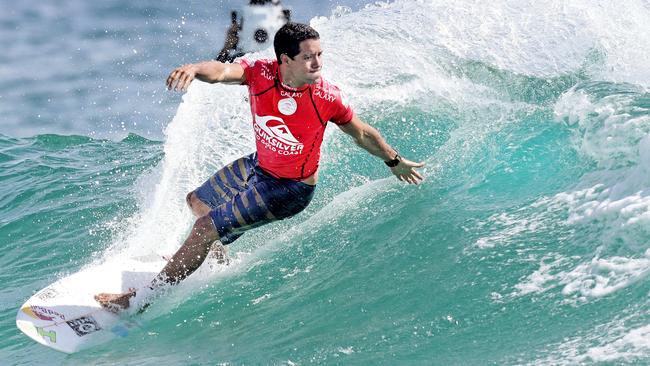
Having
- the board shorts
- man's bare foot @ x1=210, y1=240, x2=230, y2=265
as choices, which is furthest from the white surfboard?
the board shorts

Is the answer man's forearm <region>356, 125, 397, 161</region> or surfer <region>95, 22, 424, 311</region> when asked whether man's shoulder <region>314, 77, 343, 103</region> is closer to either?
surfer <region>95, 22, 424, 311</region>

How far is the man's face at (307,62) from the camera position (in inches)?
200

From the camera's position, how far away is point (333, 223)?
7.12 m

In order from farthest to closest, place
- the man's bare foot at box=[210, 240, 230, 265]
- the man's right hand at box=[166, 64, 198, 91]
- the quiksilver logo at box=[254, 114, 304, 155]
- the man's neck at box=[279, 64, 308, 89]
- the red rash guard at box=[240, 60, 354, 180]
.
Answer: the man's bare foot at box=[210, 240, 230, 265] < the quiksilver logo at box=[254, 114, 304, 155] < the red rash guard at box=[240, 60, 354, 180] < the man's neck at box=[279, 64, 308, 89] < the man's right hand at box=[166, 64, 198, 91]

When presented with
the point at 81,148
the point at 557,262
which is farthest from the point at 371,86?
the point at 81,148

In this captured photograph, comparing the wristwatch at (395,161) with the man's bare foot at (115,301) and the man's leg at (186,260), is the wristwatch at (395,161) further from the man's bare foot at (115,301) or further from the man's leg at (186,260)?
the man's bare foot at (115,301)

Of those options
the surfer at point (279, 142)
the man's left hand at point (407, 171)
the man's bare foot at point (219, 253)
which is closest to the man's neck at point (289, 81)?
the surfer at point (279, 142)

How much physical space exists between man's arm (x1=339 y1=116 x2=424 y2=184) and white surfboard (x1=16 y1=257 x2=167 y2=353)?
2055 mm

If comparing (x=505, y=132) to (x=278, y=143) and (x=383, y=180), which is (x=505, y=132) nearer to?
(x=383, y=180)

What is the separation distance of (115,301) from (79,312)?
0.94 feet

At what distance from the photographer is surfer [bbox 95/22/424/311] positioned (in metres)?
5.15

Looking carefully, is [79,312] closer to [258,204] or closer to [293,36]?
[258,204]

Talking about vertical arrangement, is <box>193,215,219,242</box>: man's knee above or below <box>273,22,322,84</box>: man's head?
below

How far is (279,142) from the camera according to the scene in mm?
5598
